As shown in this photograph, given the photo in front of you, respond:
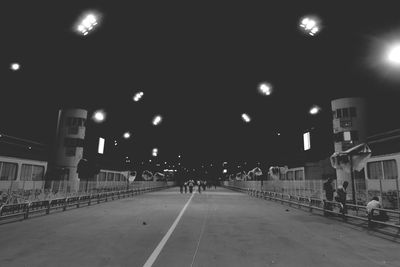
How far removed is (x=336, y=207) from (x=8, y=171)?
2876 cm

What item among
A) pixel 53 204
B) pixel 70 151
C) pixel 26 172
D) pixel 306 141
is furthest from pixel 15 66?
pixel 306 141

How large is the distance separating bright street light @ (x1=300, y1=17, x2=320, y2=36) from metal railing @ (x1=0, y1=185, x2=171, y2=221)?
17.5 meters

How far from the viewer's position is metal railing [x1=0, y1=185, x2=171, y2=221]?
13350mm

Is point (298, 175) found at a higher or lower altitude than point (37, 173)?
higher

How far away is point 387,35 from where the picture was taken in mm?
15141

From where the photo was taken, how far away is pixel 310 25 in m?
16.0

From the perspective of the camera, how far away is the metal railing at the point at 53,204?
1335cm

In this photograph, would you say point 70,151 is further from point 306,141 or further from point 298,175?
point 306,141

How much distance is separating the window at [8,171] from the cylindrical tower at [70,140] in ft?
40.0

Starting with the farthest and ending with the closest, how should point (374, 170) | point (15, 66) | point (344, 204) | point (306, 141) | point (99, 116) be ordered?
point (99, 116) < point (306, 141) < point (15, 66) < point (374, 170) < point (344, 204)

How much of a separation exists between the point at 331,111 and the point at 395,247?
3007 cm

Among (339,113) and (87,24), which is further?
(339,113)

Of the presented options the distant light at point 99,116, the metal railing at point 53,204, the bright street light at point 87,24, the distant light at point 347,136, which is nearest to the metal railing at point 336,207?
the distant light at point 347,136

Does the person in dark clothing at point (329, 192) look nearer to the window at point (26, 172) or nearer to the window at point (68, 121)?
the window at point (26, 172)
